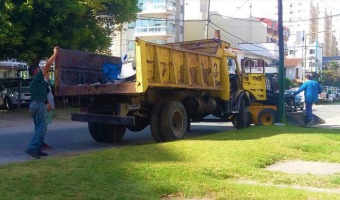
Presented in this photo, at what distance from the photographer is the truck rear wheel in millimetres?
12234

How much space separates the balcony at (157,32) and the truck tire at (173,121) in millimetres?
45718

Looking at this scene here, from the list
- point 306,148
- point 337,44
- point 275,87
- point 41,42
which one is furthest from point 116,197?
point 337,44

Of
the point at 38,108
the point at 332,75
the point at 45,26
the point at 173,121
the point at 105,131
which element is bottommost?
the point at 105,131

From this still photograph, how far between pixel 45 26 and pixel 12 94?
17.5 feet

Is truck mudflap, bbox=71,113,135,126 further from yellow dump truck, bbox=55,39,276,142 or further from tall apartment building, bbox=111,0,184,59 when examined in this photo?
tall apartment building, bbox=111,0,184,59

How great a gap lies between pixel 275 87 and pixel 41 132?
11.1 m

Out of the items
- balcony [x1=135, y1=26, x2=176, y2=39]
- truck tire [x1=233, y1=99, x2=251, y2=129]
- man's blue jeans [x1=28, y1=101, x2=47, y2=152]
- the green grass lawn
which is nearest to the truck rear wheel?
the green grass lawn

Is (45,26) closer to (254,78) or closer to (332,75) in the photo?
(254,78)

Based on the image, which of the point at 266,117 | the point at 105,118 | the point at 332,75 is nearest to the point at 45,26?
the point at 266,117

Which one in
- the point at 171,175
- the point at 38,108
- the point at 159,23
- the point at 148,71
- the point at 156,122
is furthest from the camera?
the point at 159,23

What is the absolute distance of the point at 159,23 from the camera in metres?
57.5

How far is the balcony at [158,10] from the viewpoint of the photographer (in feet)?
186

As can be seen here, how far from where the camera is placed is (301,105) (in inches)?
1207

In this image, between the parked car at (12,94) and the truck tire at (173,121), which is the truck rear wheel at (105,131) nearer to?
the truck tire at (173,121)
